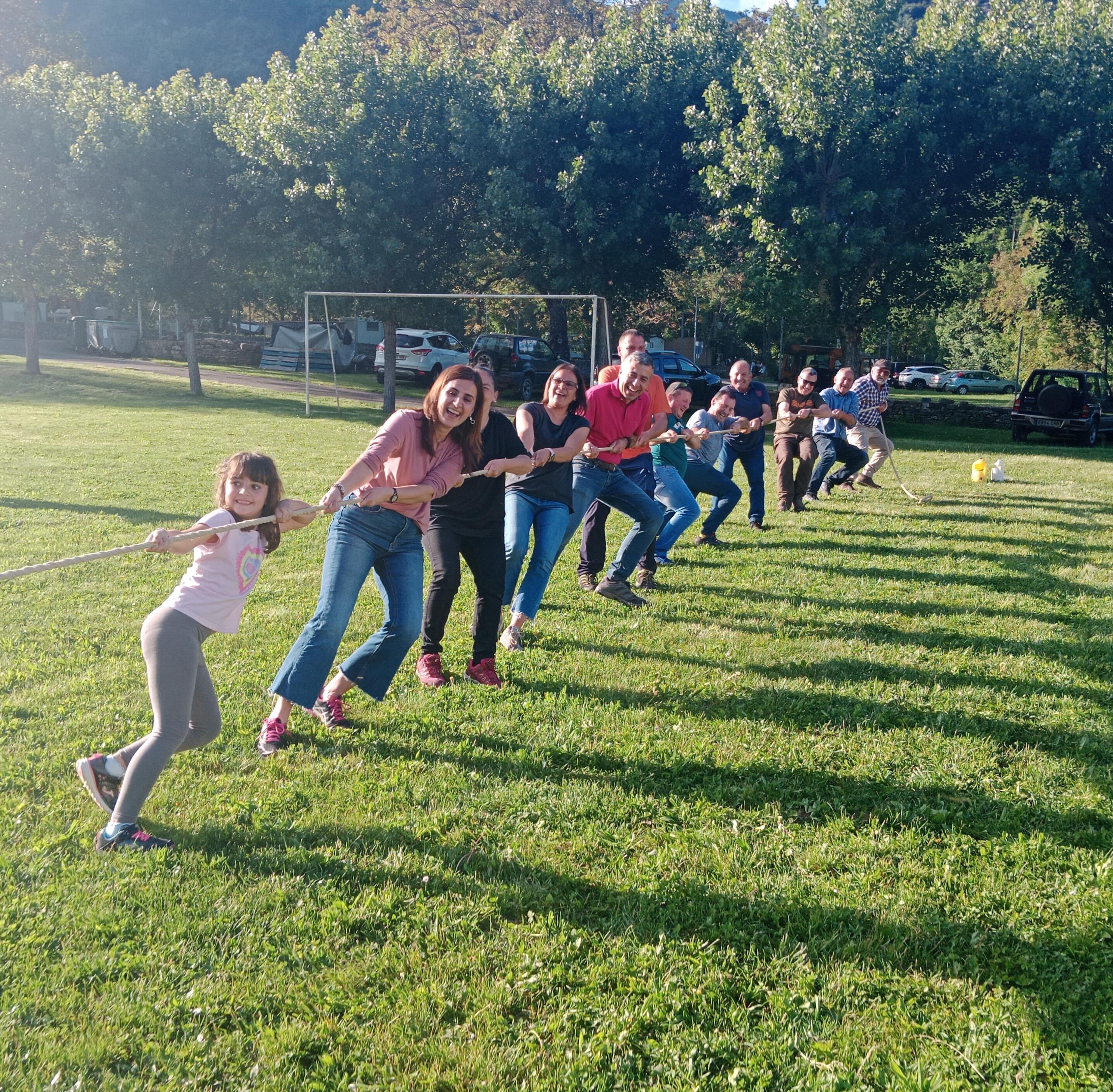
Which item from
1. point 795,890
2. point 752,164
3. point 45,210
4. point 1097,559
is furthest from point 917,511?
point 45,210

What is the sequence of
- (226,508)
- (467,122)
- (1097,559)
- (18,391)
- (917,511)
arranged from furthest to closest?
(18,391) → (467,122) → (917,511) → (1097,559) → (226,508)

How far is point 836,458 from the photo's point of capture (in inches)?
508

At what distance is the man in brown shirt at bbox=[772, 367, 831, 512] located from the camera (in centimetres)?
1177

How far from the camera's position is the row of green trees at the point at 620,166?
2308 cm

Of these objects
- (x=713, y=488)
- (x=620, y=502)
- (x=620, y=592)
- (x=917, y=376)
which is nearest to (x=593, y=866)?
(x=620, y=592)

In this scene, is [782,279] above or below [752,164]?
below

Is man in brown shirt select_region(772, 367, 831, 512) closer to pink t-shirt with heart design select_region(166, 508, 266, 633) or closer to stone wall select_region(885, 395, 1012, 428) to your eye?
pink t-shirt with heart design select_region(166, 508, 266, 633)

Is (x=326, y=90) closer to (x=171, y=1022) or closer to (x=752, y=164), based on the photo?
(x=752, y=164)

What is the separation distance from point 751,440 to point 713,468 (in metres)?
1.42

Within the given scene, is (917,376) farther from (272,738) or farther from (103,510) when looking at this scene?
(272,738)

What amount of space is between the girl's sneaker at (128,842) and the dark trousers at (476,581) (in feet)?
6.99

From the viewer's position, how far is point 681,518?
8773 millimetres

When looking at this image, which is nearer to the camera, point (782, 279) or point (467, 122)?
point (782, 279)

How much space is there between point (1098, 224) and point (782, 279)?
324 inches
